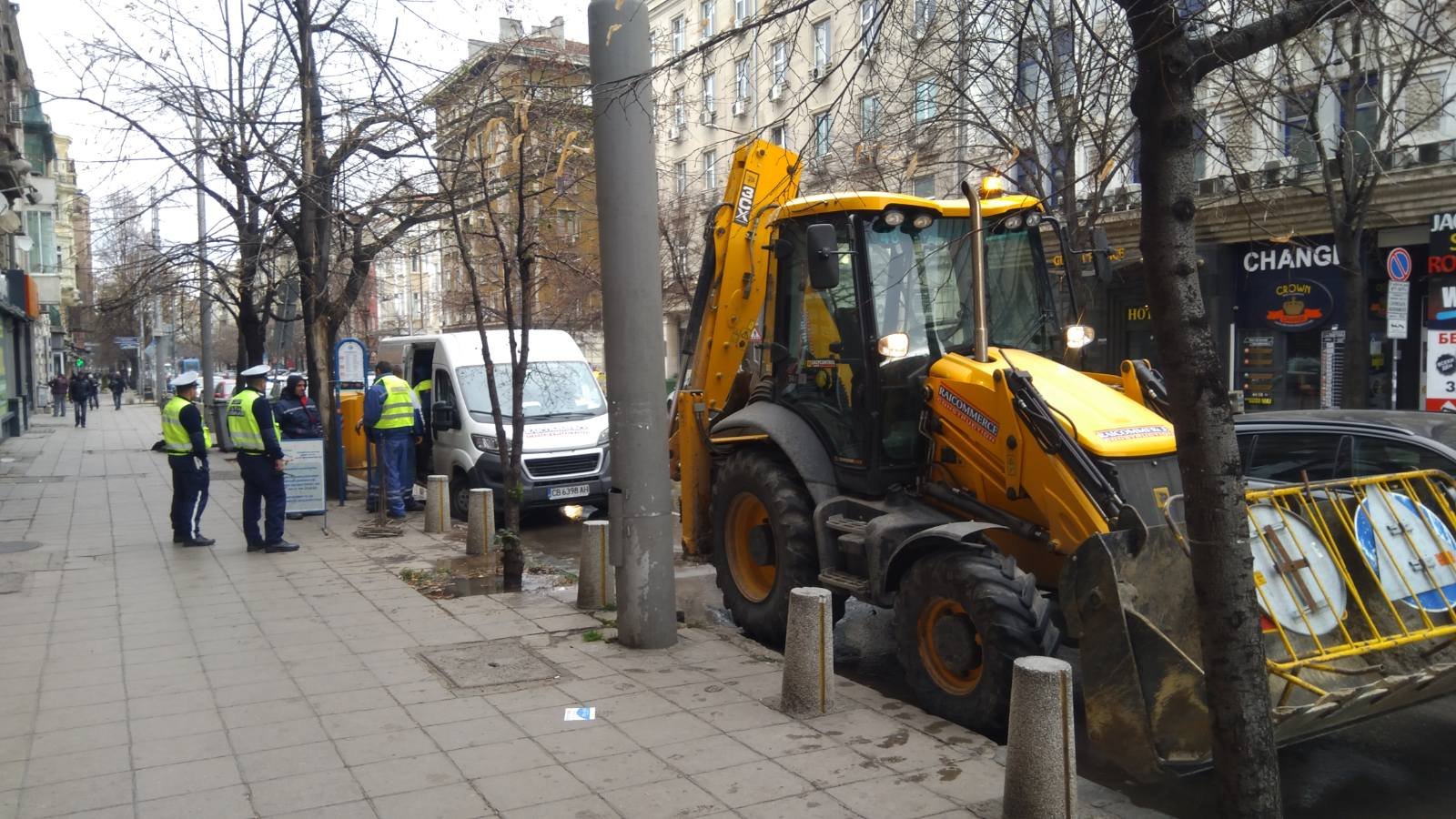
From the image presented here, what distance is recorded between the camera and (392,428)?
1300 centimetres

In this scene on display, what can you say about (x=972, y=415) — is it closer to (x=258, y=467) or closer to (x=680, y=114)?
(x=680, y=114)

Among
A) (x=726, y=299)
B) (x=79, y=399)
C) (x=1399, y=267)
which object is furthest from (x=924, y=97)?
(x=79, y=399)

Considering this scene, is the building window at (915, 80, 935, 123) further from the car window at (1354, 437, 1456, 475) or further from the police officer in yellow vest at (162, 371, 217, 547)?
the police officer in yellow vest at (162, 371, 217, 547)

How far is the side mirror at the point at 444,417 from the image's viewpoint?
13.6 meters

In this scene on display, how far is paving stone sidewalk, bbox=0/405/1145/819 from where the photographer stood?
4.72 metres

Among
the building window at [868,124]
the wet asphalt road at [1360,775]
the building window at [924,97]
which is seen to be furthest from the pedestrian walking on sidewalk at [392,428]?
the wet asphalt road at [1360,775]

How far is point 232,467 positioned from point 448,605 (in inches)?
536

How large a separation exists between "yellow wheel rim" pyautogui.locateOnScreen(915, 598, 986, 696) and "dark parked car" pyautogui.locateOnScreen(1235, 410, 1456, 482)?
294cm

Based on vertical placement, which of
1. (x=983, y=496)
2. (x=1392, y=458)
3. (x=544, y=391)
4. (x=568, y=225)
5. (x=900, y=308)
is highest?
(x=568, y=225)

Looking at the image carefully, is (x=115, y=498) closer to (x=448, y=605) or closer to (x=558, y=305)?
(x=448, y=605)

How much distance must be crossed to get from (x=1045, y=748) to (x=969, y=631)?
53.3 inches

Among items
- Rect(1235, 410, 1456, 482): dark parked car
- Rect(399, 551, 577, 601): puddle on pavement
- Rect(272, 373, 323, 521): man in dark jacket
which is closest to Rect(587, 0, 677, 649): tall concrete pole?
Rect(399, 551, 577, 601): puddle on pavement

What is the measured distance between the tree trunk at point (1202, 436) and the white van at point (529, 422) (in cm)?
908

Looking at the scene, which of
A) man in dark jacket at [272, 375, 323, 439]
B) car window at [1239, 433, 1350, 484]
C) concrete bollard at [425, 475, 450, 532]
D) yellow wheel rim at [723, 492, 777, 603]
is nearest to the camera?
car window at [1239, 433, 1350, 484]
